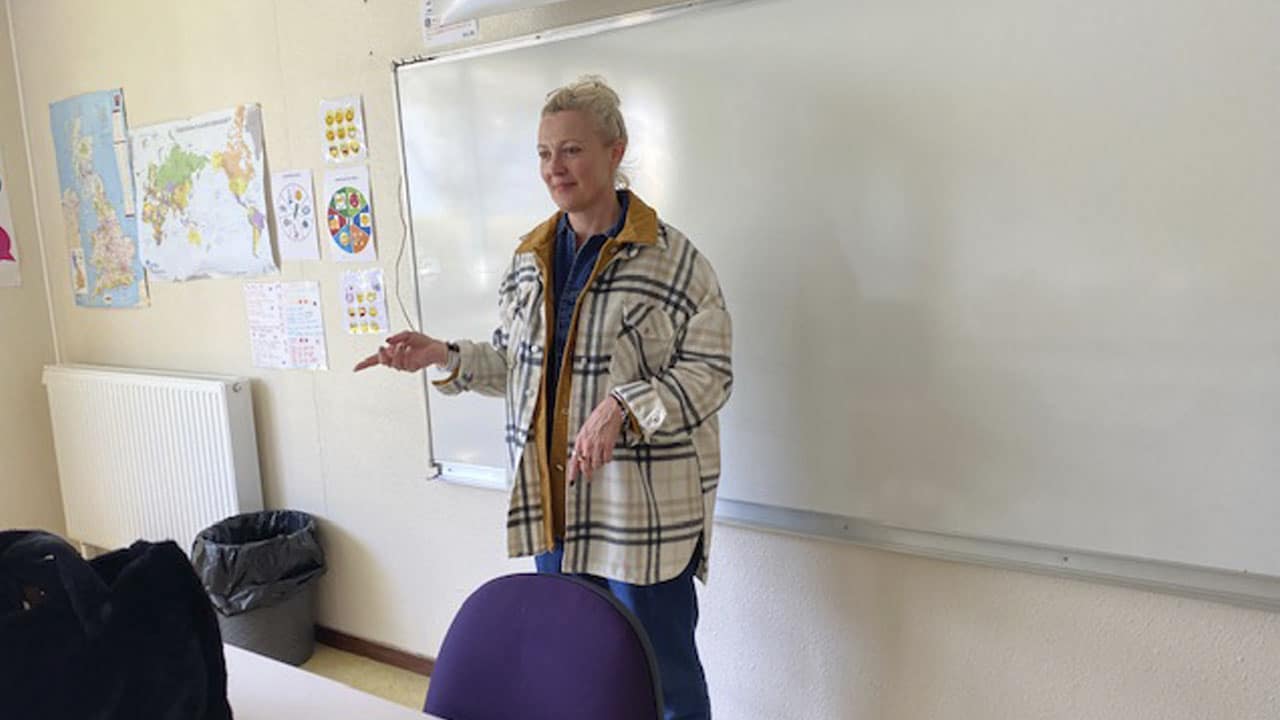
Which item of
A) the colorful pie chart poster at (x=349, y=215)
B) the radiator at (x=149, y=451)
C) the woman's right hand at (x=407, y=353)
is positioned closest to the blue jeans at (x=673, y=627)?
the woman's right hand at (x=407, y=353)

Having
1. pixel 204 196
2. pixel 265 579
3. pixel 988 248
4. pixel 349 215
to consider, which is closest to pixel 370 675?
pixel 265 579

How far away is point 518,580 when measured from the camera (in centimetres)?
111

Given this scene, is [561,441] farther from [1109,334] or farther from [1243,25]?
[1243,25]

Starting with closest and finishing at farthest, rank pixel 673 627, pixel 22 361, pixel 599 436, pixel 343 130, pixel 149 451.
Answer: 1. pixel 599 436
2. pixel 673 627
3. pixel 343 130
4. pixel 149 451
5. pixel 22 361

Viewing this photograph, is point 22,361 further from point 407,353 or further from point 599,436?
point 599,436

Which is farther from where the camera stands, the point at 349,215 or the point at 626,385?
the point at 349,215

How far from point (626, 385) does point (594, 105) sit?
0.51 meters

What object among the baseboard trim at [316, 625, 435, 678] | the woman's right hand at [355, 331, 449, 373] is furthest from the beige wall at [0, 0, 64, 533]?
the woman's right hand at [355, 331, 449, 373]

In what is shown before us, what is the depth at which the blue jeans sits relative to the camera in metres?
1.56

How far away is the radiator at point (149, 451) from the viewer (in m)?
2.77

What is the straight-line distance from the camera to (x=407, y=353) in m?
1.63

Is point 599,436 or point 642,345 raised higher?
point 642,345

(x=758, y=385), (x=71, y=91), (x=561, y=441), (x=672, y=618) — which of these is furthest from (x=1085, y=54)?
(x=71, y=91)

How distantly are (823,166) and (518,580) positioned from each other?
3.35 feet
